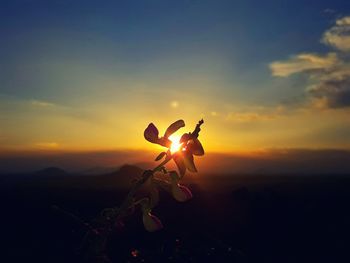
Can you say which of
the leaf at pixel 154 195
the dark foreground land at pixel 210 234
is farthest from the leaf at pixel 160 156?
the dark foreground land at pixel 210 234

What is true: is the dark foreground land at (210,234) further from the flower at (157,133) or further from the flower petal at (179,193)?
the flower petal at (179,193)

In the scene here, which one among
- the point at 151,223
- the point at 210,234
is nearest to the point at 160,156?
the point at 151,223

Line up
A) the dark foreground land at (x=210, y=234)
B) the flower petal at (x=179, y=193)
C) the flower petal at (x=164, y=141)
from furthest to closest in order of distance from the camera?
the dark foreground land at (x=210, y=234) < the flower petal at (x=164, y=141) < the flower petal at (x=179, y=193)

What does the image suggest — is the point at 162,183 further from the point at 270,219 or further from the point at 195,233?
the point at 270,219

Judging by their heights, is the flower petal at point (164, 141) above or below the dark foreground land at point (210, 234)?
above

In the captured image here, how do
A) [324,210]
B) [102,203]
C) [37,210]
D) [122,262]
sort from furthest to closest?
[102,203]
[37,210]
[324,210]
[122,262]

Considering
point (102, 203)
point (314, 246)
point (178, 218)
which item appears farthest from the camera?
point (102, 203)

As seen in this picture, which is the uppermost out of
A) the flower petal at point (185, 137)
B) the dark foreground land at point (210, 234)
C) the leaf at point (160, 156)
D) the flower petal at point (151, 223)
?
the flower petal at point (185, 137)

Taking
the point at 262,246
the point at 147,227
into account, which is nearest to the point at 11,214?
the point at 262,246
